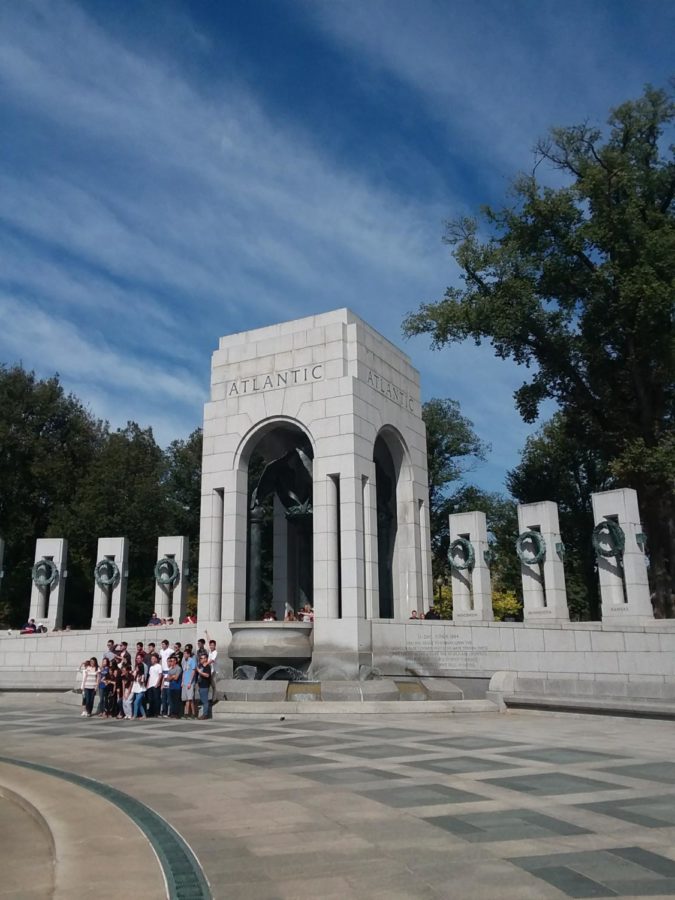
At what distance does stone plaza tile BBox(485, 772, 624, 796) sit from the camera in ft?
28.3

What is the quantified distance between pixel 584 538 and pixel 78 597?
31995mm

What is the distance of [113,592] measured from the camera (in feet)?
103

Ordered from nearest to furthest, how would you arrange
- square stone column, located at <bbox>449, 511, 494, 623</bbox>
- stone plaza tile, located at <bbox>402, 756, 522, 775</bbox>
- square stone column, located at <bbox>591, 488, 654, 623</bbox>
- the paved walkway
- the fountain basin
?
the paved walkway
stone plaza tile, located at <bbox>402, 756, 522, 775</bbox>
square stone column, located at <bbox>591, 488, 654, 623</bbox>
the fountain basin
square stone column, located at <bbox>449, 511, 494, 623</bbox>

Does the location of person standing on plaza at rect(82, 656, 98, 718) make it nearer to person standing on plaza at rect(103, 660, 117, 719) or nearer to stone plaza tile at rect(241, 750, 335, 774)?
person standing on plaza at rect(103, 660, 117, 719)

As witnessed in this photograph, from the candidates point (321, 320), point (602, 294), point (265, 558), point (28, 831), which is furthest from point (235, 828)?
point (265, 558)

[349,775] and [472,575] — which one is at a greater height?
[472,575]

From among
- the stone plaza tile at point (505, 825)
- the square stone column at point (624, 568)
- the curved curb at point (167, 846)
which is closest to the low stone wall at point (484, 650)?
the square stone column at point (624, 568)

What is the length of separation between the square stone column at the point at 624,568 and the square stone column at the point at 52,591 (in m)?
21.8

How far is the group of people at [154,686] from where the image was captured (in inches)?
725

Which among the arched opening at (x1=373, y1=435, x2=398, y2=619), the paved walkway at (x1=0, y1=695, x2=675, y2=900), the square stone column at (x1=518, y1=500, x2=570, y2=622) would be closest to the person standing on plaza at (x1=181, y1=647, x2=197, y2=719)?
the paved walkway at (x1=0, y1=695, x2=675, y2=900)

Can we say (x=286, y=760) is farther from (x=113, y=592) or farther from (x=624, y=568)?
(x=113, y=592)

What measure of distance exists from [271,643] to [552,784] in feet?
49.4

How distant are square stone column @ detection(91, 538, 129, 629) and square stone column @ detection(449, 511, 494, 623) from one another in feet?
44.3

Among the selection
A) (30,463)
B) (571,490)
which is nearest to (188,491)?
(30,463)
